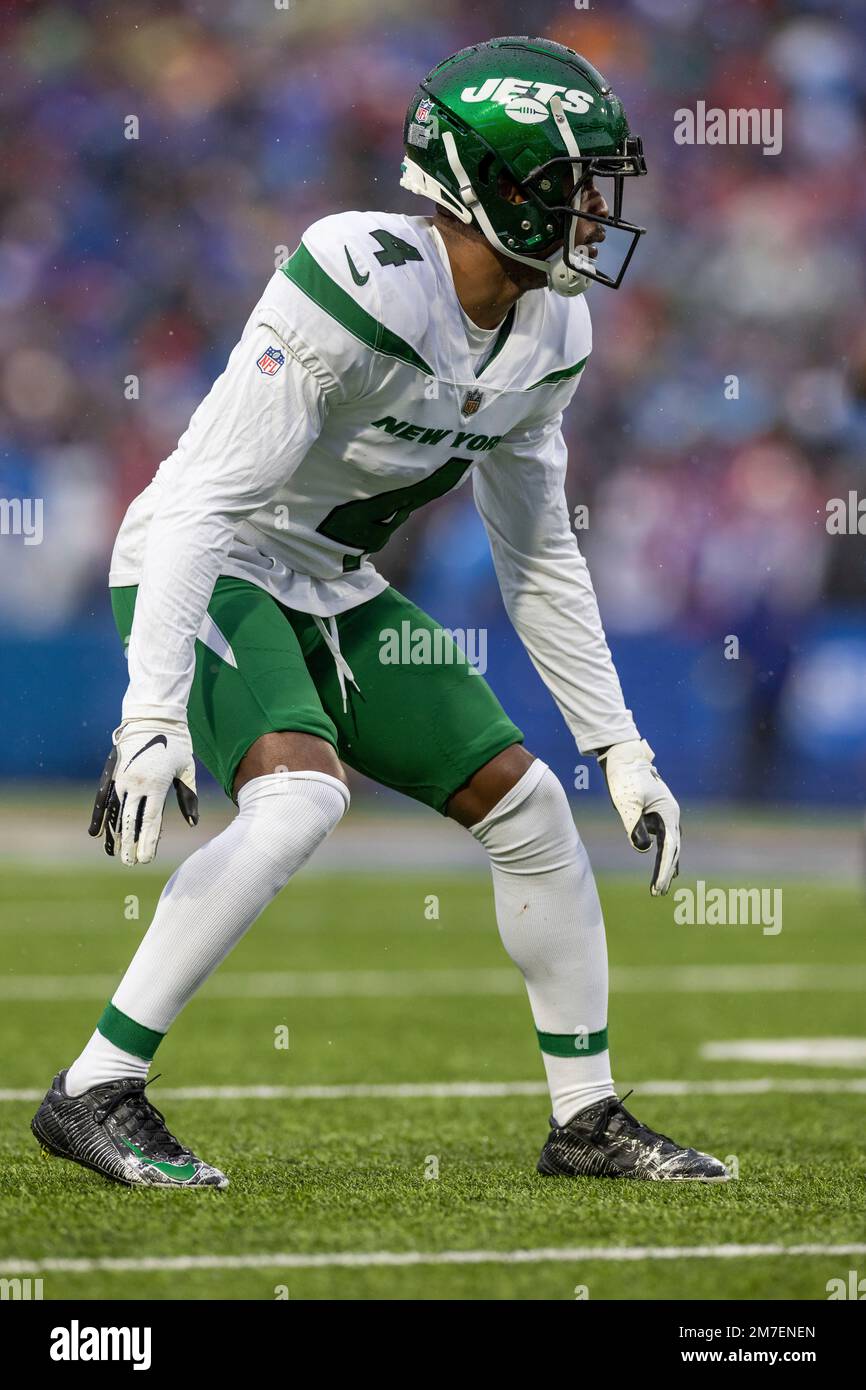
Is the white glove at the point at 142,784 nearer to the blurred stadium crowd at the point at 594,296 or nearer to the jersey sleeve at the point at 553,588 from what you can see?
the jersey sleeve at the point at 553,588

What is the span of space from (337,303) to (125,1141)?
1.35 m

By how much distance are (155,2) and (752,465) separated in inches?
201

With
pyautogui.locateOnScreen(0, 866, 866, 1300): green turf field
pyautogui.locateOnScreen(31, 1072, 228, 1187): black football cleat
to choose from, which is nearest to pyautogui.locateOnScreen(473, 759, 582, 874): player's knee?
pyautogui.locateOnScreen(0, 866, 866, 1300): green turf field

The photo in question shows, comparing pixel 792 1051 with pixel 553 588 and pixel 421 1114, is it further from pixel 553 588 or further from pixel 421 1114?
Answer: pixel 553 588

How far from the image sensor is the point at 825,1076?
4.93m

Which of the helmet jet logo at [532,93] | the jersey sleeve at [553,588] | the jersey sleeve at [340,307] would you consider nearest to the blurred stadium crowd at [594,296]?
the jersey sleeve at [553,588]

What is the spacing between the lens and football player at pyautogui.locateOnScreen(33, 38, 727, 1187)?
9.96 feet

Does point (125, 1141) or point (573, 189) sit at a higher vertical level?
point (573, 189)

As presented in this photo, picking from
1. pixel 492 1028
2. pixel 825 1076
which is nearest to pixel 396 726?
pixel 825 1076

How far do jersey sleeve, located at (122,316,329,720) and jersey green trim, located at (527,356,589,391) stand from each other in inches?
20.1

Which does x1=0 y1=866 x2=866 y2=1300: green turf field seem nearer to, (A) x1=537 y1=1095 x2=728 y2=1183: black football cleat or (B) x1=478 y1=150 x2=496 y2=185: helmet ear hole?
(A) x1=537 y1=1095 x2=728 y2=1183: black football cleat

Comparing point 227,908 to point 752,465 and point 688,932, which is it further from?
point 752,465

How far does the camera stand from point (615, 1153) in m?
3.48

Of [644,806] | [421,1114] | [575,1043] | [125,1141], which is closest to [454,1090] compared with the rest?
[421,1114]
